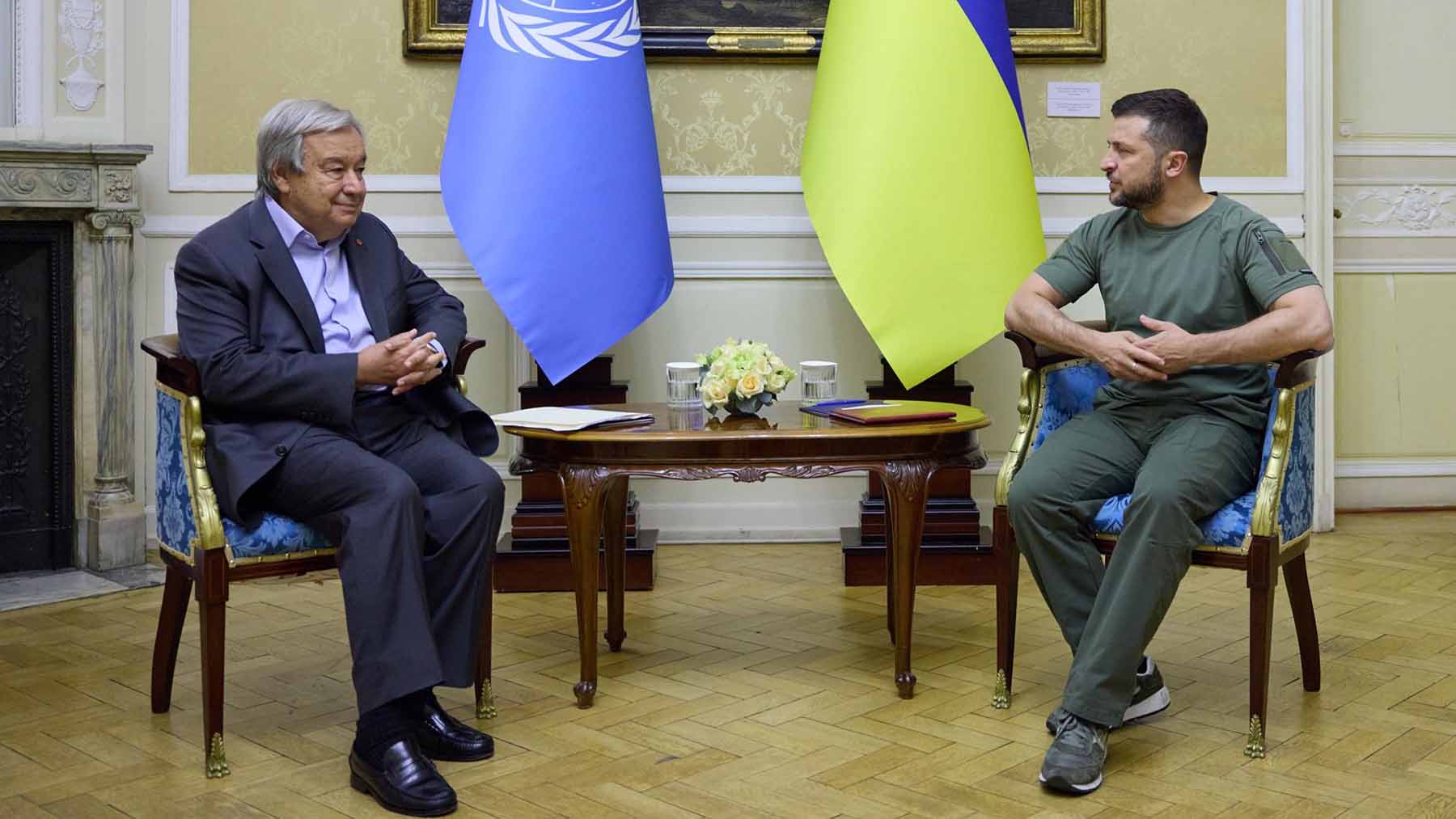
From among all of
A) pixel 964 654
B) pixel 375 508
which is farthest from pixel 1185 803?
pixel 375 508

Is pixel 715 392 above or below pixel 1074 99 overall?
below

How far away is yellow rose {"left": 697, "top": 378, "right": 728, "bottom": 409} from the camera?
119 inches

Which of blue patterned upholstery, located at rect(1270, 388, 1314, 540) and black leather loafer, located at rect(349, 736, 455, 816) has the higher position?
blue patterned upholstery, located at rect(1270, 388, 1314, 540)

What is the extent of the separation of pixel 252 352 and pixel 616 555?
3.37ft

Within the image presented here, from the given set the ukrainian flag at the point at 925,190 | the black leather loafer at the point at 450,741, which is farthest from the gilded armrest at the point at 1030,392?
the black leather loafer at the point at 450,741

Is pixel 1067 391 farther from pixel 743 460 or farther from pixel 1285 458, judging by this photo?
pixel 743 460

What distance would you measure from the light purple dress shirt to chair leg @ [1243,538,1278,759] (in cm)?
150

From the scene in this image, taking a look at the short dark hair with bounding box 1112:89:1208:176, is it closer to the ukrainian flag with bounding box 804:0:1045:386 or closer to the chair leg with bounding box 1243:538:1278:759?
the chair leg with bounding box 1243:538:1278:759

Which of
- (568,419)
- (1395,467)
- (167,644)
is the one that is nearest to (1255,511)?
(568,419)

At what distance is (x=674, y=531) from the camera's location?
4684 millimetres

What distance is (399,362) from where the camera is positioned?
A: 2.66m

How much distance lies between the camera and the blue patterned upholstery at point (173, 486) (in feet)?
8.68

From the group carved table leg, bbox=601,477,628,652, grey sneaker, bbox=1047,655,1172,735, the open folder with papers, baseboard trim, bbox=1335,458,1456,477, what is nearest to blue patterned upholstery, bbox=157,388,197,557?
the open folder with papers

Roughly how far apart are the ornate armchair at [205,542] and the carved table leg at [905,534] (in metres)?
0.80
